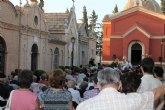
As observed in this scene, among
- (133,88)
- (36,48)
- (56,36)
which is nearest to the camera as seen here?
(133,88)

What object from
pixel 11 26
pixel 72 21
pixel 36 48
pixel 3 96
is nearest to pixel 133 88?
pixel 3 96

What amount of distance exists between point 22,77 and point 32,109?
0.52m

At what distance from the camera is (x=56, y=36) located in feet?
135

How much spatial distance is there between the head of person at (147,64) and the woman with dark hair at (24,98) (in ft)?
6.24

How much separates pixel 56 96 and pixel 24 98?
571 millimetres

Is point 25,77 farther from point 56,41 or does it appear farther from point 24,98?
point 56,41

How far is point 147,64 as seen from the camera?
6906 millimetres

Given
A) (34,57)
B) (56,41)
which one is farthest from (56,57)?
(34,57)

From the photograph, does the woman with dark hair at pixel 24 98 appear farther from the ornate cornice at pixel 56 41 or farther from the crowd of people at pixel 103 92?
the ornate cornice at pixel 56 41

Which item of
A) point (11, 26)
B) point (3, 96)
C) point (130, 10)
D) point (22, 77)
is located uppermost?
point (130, 10)

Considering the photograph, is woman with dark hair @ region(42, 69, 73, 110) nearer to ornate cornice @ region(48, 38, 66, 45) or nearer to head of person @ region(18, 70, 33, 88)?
head of person @ region(18, 70, 33, 88)

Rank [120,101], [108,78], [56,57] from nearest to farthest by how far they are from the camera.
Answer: [120,101] → [108,78] → [56,57]

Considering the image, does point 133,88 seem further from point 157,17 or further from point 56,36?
point 157,17

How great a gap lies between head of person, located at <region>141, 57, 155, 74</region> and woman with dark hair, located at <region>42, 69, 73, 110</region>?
1.36m
